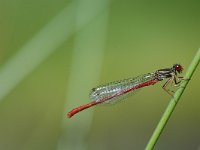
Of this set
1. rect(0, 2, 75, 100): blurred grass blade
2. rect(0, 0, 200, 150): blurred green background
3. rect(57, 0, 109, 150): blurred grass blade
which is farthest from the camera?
rect(0, 0, 200, 150): blurred green background

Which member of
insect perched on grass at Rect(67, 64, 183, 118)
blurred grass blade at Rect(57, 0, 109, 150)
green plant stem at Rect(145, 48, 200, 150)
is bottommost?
green plant stem at Rect(145, 48, 200, 150)

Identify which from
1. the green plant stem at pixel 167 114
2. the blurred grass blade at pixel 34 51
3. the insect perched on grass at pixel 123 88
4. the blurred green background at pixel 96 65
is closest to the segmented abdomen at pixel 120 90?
the insect perched on grass at pixel 123 88

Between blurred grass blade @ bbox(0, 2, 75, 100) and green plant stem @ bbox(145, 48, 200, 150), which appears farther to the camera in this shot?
blurred grass blade @ bbox(0, 2, 75, 100)

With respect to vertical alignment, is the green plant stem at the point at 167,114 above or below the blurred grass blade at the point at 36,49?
below

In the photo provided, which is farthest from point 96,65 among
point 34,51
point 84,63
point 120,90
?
point 34,51

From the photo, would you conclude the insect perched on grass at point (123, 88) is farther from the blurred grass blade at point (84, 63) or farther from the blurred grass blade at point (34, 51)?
the blurred grass blade at point (34, 51)

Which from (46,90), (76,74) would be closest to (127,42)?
(46,90)

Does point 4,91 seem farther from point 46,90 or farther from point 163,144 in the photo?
point 46,90

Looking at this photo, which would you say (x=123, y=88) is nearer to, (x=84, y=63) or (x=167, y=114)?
(x=84, y=63)

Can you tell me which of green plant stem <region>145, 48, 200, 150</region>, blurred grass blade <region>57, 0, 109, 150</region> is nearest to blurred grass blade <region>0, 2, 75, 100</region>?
blurred grass blade <region>57, 0, 109, 150</region>

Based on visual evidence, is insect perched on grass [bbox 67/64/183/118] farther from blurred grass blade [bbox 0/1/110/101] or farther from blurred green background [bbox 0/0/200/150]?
blurred grass blade [bbox 0/1/110/101]
